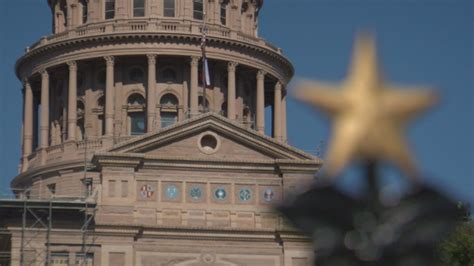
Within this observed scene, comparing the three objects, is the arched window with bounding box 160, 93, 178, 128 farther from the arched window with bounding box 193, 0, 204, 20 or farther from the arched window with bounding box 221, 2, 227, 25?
the arched window with bounding box 221, 2, 227, 25

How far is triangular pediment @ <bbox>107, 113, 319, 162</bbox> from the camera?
63344mm

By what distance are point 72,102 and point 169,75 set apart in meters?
6.56

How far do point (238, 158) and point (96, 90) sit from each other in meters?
21.9

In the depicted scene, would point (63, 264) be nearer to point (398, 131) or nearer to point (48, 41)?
point (48, 41)

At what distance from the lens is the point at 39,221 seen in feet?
204

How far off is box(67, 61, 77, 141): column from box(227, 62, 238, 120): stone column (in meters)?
9.67

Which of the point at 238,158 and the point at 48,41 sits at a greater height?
the point at 48,41

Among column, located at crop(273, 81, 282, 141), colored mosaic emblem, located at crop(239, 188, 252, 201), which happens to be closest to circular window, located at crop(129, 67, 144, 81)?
column, located at crop(273, 81, 282, 141)

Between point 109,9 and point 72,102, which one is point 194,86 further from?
point 109,9

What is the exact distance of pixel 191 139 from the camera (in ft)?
209

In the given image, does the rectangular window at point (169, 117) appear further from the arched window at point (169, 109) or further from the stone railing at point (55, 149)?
the stone railing at point (55, 149)

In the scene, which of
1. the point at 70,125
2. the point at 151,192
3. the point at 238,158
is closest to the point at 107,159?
the point at 151,192

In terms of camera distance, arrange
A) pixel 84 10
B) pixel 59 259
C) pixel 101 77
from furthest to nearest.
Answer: pixel 84 10 → pixel 101 77 → pixel 59 259

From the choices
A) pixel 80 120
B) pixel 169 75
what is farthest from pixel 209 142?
pixel 80 120
